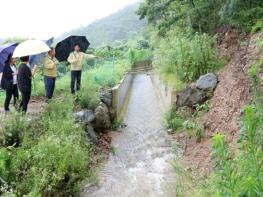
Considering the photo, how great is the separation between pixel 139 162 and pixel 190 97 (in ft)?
10.3

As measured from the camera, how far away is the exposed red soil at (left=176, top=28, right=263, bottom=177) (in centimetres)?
881

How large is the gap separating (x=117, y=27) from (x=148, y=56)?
40463 mm

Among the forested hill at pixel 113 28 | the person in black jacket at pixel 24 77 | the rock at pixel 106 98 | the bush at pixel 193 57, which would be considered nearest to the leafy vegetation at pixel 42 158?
the person in black jacket at pixel 24 77

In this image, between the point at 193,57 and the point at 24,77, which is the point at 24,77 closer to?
the point at 24,77

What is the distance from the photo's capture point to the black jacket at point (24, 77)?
9898 mm

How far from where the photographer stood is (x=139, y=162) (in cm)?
1012

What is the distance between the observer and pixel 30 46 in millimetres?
10406

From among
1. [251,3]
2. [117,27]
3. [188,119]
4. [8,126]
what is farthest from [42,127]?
[117,27]

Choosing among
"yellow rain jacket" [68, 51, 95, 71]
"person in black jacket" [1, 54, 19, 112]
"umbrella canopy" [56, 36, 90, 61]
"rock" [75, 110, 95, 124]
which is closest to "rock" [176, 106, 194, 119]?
"rock" [75, 110, 95, 124]

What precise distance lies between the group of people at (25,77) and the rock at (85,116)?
128cm

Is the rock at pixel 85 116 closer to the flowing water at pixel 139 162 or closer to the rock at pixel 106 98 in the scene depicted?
the flowing water at pixel 139 162

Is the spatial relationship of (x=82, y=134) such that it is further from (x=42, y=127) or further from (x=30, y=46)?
(x=30, y=46)

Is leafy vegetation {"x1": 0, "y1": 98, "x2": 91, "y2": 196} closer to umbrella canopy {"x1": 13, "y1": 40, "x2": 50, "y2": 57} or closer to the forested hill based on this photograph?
umbrella canopy {"x1": 13, "y1": 40, "x2": 50, "y2": 57}

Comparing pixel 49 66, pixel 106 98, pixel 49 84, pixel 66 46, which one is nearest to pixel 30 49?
pixel 49 66
